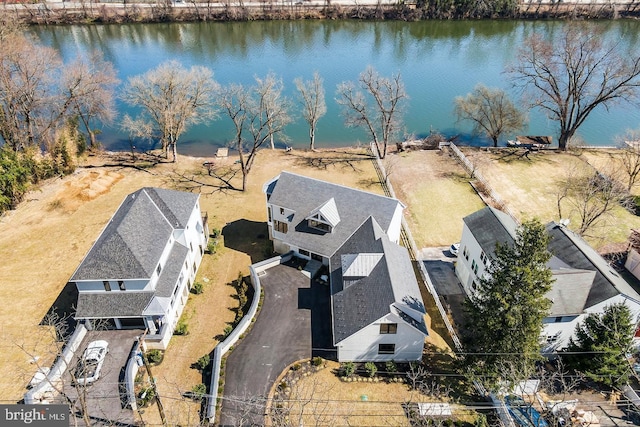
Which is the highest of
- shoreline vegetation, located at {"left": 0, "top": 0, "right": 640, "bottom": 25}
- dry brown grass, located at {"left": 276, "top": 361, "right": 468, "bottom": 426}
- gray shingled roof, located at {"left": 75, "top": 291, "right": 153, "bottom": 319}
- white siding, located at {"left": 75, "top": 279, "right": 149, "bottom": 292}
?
shoreline vegetation, located at {"left": 0, "top": 0, "right": 640, "bottom": 25}

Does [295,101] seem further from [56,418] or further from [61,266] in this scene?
[56,418]

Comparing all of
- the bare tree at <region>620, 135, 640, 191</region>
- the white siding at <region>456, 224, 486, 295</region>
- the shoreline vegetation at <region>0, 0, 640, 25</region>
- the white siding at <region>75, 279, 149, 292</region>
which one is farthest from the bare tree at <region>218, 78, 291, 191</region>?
the shoreline vegetation at <region>0, 0, 640, 25</region>

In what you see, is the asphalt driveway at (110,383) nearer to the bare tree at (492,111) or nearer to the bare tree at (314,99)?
the bare tree at (314,99)

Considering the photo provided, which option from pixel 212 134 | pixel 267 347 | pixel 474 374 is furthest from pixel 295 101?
pixel 474 374

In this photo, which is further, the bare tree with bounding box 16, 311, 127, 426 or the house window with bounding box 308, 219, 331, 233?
the house window with bounding box 308, 219, 331, 233

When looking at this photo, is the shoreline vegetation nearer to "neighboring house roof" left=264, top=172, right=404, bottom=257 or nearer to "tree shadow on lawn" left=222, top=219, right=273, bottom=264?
"tree shadow on lawn" left=222, top=219, right=273, bottom=264

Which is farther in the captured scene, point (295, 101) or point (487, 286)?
point (295, 101)

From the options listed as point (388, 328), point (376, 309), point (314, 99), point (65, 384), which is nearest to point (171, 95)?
point (314, 99)
